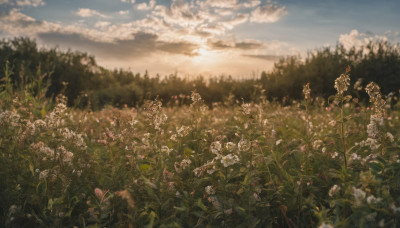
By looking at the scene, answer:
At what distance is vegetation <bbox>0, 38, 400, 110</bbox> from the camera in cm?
1416

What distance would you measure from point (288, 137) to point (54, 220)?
330 centimetres

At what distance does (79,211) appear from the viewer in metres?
2.62

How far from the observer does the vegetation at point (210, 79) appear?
46.4 ft

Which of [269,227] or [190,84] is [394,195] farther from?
[190,84]

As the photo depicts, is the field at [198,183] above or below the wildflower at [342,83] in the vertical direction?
below

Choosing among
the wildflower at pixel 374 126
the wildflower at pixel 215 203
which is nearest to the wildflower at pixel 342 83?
the wildflower at pixel 374 126

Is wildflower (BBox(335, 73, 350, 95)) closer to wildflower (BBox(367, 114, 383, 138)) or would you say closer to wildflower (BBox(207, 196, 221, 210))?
wildflower (BBox(367, 114, 383, 138))

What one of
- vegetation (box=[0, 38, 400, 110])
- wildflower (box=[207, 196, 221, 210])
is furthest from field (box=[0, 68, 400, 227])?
→ vegetation (box=[0, 38, 400, 110])

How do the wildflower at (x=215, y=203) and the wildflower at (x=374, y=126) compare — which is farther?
the wildflower at (x=374, y=126)

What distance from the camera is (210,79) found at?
17562 millimetres

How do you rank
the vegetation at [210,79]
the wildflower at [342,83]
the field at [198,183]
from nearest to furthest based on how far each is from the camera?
the field at [198,183] → the wildflower at [342,83] → the vegetation at [210,79]

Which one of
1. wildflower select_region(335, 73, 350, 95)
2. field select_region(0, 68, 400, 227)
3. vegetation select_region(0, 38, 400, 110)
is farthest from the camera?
vegetation select_region(0, 38, 400, 110)

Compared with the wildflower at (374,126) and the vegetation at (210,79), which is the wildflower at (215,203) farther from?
the vegetation at (210,79)

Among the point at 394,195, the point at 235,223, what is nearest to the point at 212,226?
the point at 235,223
